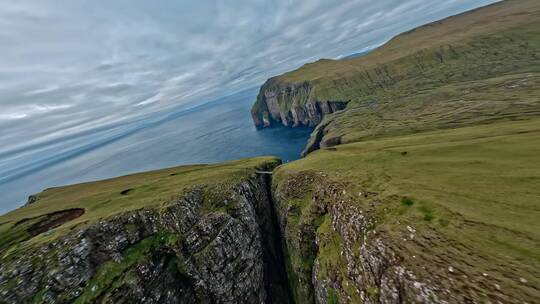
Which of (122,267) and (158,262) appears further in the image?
(158,262)

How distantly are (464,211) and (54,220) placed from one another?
217ft

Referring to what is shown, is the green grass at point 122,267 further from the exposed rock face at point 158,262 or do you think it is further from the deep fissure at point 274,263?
the deep fissure at point 274,263

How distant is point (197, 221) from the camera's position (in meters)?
45.9

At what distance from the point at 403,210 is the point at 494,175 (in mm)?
11310

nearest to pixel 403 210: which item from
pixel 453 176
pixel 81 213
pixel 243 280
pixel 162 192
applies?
pixel 453 176

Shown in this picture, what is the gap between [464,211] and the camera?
2272 cm

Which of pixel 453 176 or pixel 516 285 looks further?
pixel 453 176

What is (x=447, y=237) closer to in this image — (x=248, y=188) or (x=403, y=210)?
(x=403, y=210)

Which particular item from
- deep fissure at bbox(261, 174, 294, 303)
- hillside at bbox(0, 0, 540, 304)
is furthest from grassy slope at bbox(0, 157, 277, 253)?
deep fissure at bbox(261, 174, 294, 303)

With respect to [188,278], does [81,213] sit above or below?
above

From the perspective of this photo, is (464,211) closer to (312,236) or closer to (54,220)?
(312,236)

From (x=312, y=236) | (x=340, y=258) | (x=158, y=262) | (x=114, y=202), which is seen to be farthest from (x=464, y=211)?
(x=114, y=202)

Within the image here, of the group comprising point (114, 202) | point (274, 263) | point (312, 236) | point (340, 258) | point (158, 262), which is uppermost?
point (114, 202)

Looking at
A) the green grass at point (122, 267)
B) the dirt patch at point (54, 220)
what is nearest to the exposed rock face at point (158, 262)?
the green grass at point (122, 267)
